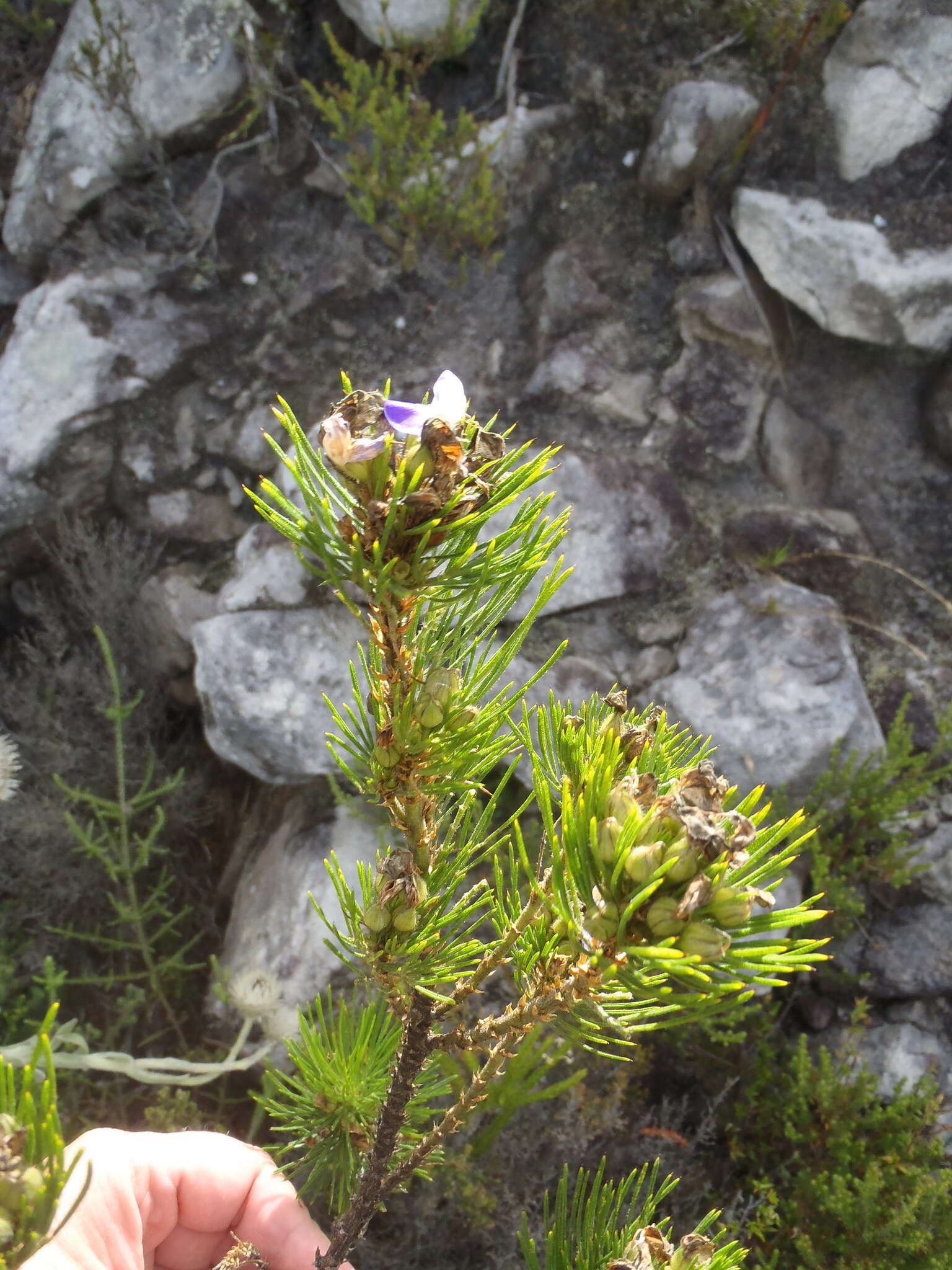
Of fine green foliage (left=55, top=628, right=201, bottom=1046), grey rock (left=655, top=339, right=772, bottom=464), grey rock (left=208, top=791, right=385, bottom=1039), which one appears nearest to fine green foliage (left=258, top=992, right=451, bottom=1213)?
grey rock (left=208, top=791, right=385, bottom=1039)

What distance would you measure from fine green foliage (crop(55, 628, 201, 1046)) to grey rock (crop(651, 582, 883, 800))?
1.38 meters

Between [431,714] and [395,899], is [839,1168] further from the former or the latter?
[431,714]

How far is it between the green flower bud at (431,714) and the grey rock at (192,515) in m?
2.05

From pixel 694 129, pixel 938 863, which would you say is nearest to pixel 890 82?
pixel 694 129

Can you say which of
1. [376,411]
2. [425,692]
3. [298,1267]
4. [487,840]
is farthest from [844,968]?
[376,411]

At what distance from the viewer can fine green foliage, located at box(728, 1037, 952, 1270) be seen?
6.05ft

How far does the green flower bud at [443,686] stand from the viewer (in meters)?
0.77

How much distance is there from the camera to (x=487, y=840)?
963 mm

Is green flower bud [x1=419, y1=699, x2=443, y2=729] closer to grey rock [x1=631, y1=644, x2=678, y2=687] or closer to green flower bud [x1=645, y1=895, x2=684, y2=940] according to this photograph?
green flower bud [x1=645, y1=895, x2=684, y2=940]

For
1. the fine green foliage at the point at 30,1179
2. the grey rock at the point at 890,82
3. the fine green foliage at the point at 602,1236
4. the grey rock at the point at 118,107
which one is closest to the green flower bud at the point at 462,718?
the fine green foliage at the point at 30,1179

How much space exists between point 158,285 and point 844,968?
2787 millimetres

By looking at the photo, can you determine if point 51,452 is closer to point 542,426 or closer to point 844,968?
point 542,426

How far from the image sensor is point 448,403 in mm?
676

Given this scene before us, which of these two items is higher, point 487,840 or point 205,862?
point 487,840
